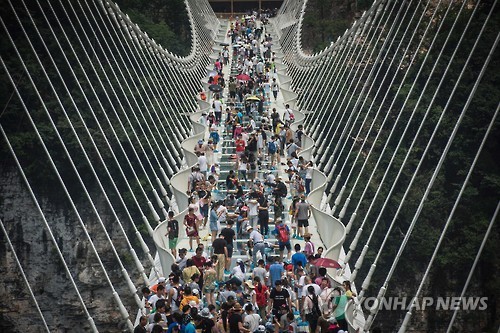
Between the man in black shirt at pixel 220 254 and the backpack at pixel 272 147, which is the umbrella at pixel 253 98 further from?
the man in black shirt at pixel 220 254

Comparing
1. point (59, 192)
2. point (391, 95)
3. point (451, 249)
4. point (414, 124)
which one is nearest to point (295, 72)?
point (391, 95)

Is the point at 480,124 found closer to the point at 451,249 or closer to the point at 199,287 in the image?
the point at 451,249

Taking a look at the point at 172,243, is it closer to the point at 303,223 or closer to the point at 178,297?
the point at 303,223

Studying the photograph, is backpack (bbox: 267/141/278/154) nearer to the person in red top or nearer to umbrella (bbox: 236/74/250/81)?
the person in red top

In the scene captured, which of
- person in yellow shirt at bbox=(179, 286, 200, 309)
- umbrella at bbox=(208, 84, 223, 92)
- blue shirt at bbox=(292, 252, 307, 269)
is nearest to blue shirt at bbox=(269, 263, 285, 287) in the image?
blue shirt at bbox=(292, 252, 307, 269)

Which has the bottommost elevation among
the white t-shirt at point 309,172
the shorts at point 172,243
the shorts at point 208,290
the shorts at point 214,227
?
the shorts at point 208,290

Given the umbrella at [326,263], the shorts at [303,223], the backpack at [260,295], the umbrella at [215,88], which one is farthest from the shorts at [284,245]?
the umbrella at [215,88]
